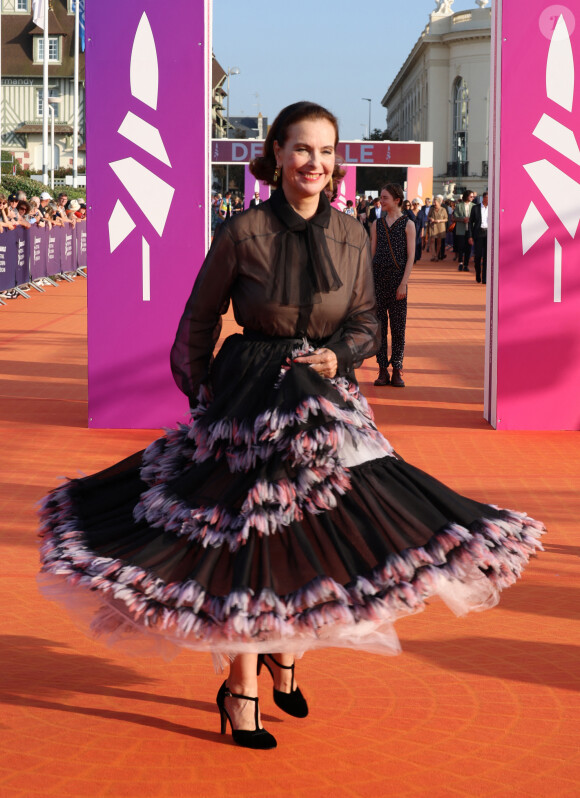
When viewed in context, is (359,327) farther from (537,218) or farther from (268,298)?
(537,218)

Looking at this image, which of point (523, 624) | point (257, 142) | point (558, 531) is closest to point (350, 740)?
point (523, 624)

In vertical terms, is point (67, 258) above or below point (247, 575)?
above

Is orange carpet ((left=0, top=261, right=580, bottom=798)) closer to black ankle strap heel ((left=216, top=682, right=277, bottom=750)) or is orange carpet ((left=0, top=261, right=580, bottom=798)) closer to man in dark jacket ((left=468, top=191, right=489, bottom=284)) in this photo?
black ankle strap heel ((left=216, top=682, right=277, bottom=750))

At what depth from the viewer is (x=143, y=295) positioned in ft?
31.3

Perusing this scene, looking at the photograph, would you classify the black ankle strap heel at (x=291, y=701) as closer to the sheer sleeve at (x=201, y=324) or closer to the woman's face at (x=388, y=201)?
the sheer sleeve at (x=201, y=324)

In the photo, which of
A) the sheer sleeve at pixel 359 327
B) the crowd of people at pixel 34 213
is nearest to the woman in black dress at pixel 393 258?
the sheer sleeve at pixel 359 327

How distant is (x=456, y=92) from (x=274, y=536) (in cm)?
8732

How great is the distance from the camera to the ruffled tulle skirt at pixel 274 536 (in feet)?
10.8

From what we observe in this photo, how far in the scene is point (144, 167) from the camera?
9.40 m

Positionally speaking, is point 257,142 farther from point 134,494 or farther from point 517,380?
point 134,494

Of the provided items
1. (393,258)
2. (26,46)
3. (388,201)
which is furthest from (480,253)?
(26,46)

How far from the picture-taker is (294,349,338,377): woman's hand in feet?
12.2

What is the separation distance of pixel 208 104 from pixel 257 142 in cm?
4531

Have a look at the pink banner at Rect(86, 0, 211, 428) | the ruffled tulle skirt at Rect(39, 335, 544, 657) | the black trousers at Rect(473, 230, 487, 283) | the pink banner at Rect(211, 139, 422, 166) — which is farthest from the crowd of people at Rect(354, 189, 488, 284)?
the ruffled tulle skirt at Rect(39, 335, 544, 657)
